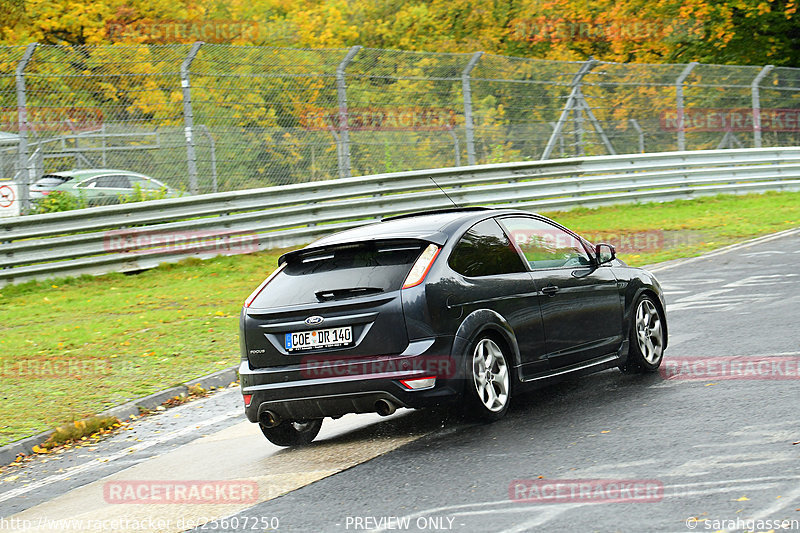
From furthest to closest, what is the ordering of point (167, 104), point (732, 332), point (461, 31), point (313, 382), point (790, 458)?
point (461, 31), point (167, 104), point (732, 332), point (313, 382), point (790, 458)

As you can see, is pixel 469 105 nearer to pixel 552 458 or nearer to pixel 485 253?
pixel 485 253

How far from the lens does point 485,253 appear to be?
7332 mm

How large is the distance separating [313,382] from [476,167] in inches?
547

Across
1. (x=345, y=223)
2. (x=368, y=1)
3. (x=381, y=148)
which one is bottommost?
(x=345, y=223)

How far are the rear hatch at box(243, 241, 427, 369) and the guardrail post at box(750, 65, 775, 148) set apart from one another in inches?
878

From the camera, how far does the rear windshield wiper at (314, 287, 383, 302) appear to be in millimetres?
6758

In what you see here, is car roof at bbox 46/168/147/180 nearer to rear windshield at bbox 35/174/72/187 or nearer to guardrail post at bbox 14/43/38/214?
rear windshield at bbox 35/174/72/187

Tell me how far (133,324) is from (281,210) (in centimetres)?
548

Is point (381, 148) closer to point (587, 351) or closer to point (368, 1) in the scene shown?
point (587, 351)

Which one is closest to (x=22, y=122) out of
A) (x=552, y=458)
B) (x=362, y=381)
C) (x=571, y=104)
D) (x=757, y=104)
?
(x=362, y=381)

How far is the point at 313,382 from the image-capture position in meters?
6.70

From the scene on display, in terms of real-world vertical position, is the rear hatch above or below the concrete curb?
above

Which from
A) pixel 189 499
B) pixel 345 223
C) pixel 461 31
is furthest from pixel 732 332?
pixel 461 31

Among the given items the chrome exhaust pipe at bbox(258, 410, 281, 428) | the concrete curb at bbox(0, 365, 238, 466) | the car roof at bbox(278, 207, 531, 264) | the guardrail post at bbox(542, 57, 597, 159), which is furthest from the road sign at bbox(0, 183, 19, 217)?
the guardrail post at bbox(542, 57, 597, 159)
